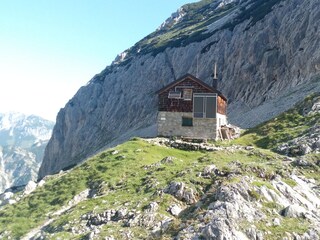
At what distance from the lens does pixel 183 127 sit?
177 ft

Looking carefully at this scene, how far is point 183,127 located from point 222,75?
174ft

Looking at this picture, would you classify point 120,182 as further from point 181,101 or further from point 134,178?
point 181,101

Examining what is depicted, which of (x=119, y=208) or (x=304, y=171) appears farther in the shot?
(x=304, y=171)

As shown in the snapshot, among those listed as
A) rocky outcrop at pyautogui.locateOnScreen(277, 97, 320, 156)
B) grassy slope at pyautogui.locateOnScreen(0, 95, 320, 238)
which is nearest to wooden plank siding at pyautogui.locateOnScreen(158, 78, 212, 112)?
grassy slope at pyautogui.locateOnScreen(0, 95, 320, 238)

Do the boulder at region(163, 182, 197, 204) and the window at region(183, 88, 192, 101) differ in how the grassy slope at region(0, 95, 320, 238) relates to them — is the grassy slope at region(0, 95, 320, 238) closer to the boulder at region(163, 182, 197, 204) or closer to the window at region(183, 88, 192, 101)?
the boulder at region(163, 182, 197, 204)

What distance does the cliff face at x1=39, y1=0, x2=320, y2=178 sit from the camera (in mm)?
82312

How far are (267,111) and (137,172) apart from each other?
38814 millimetres

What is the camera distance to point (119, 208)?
27.6 m

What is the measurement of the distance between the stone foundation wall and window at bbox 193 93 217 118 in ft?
2.01

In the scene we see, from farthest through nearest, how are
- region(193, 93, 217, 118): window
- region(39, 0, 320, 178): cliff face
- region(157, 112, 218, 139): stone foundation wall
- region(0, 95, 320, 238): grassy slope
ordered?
region(39, 0, 320, 178): cliff face, region(193, 93, 217, 118): window, region(157, 112, 218, 139): stone foundation wall, region(0, 95, 320, 238): grassy slope

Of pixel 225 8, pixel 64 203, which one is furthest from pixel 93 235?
pixel 225 8

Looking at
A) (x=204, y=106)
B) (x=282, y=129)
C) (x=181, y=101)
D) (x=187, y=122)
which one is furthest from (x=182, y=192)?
(x=181, y=101)

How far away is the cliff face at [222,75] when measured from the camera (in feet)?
270

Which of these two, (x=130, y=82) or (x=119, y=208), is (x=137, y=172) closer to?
(x=119, y=208)
